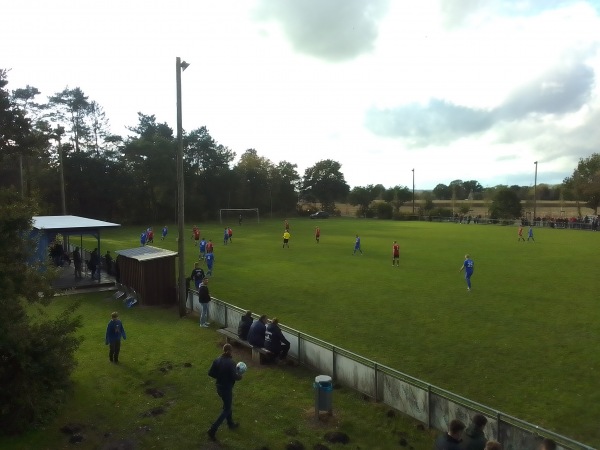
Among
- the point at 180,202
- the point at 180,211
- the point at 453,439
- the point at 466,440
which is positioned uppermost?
the point at 180,202

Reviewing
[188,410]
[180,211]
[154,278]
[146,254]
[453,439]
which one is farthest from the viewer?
[146,254]

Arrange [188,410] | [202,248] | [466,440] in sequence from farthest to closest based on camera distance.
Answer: [202,248] → [188,410] → [466,440]

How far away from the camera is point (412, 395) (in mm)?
8594

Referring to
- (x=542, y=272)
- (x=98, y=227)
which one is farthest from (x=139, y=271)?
(x=542, y=272)

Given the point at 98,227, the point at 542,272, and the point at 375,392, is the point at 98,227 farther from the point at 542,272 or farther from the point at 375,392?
the point at 542,272

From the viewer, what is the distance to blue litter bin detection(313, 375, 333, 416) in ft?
28.1

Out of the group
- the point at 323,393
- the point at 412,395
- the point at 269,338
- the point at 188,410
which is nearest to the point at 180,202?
the point at 269,338

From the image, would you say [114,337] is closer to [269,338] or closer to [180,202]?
[269,338]

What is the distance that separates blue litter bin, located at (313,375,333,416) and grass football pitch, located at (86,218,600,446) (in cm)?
297

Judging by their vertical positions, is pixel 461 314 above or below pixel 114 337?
below

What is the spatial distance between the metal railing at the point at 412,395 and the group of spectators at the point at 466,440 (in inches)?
35.1

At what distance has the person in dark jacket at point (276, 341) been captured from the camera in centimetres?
1156

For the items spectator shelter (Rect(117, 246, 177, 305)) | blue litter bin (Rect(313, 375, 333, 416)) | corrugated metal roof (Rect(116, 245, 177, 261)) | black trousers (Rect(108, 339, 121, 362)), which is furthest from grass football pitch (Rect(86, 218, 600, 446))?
black trousers (Rect(108, 339, 121, 362))

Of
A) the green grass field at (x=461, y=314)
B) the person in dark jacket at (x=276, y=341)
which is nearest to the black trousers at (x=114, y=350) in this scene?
the green grass field at (x=461, y=314)
